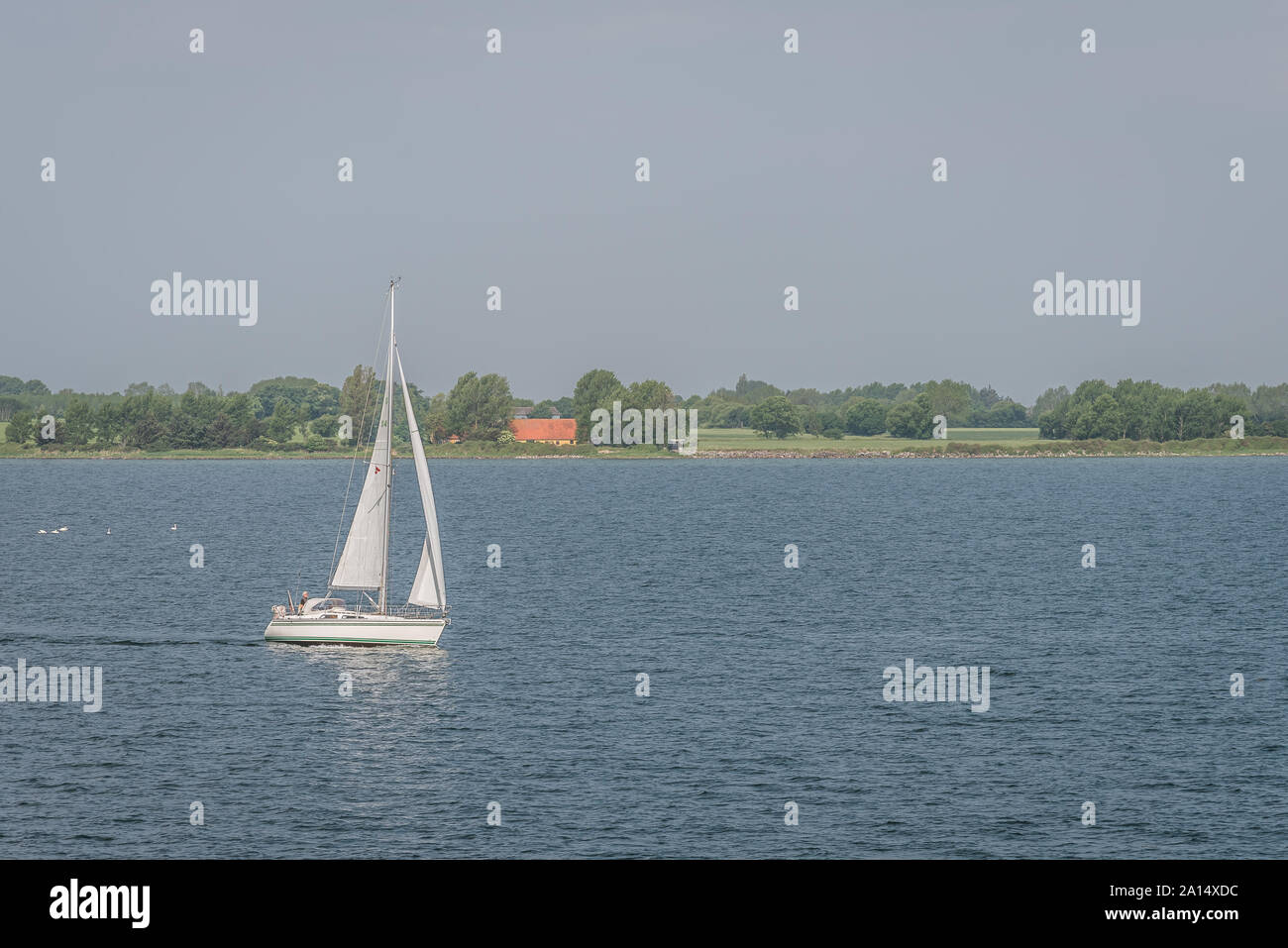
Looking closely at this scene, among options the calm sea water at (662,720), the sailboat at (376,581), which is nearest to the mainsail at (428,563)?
the sailboat at (376,581)

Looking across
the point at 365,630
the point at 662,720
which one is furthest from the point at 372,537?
the point at 662,720

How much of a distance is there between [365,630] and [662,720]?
1994 centimetres

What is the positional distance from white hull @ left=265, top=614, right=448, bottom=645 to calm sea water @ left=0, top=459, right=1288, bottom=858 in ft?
3.31

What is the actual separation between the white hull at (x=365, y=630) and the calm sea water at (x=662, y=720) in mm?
1009

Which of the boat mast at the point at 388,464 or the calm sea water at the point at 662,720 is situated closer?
the calm sea water at the point at 662,720

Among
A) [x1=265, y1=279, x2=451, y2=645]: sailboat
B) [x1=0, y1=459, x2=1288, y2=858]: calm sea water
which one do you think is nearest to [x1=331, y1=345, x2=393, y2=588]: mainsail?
[x1=265, y1=279, x2=451, y2=645]: sailboat

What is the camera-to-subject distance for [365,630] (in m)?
67.6

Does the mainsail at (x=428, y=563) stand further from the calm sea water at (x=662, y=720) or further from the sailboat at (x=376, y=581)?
→ the calm sea water at (x=662, y=720)

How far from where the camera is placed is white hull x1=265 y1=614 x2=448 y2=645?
67625 mm

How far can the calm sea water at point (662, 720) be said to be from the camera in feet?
138

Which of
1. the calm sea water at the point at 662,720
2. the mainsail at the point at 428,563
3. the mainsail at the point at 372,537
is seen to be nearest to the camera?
the calm sea water at the point at 662,720

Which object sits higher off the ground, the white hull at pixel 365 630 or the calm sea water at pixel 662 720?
the white hull at pixel 365 630
